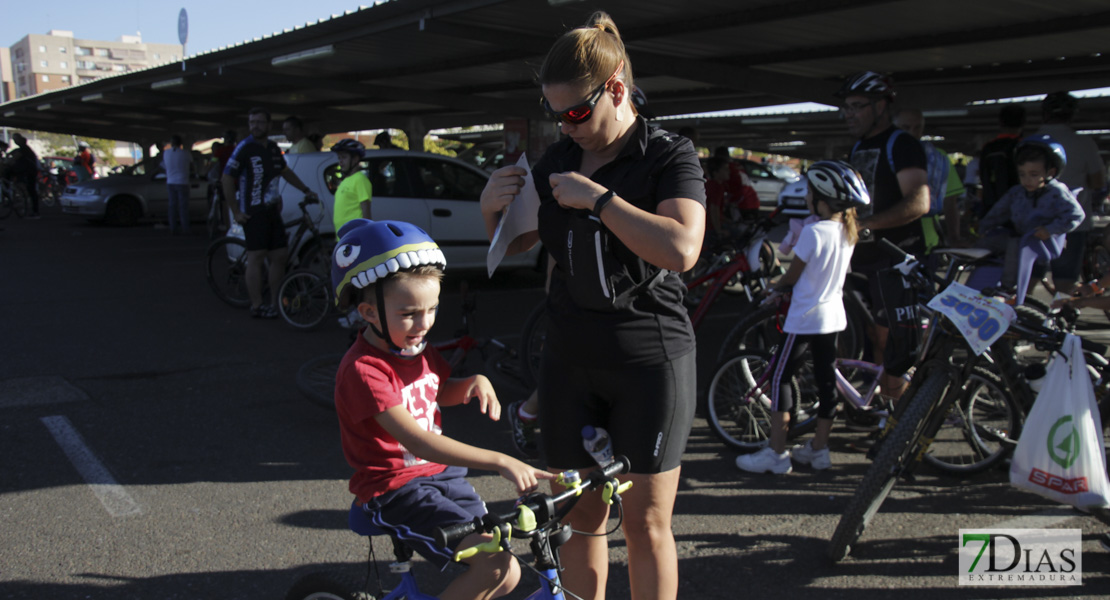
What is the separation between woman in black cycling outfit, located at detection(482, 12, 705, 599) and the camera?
2.11m

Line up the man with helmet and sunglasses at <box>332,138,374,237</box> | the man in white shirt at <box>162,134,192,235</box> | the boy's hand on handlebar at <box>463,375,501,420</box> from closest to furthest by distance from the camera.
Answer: the boy's hand on handlebar at <box>463,375,501,420</box>, the man with helmet and sunglasses at <box>332,138,374,237</box>, the man in white shirt at <box>162,134,192,235</box>

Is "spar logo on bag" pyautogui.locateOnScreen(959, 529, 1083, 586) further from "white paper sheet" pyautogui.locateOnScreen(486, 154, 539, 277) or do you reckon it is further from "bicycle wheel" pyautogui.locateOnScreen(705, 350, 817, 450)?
"white paper sheet" pyautogui.locateOnScreen(486, 154, 539, 277)

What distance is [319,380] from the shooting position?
536 centimetres

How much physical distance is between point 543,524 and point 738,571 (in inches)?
78.5

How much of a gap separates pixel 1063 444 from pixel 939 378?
0.52 meters

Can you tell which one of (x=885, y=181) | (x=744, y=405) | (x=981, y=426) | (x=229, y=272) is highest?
(x=885, y=181)

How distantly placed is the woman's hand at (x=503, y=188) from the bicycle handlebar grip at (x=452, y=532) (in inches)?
40.8

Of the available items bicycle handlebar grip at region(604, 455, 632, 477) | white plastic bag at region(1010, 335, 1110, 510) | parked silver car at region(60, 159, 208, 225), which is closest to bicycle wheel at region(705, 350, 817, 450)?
white plastic bag at region(1010, 335, 1110, 510)

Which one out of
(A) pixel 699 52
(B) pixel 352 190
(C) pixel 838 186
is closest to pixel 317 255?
(B) pixel 352 190

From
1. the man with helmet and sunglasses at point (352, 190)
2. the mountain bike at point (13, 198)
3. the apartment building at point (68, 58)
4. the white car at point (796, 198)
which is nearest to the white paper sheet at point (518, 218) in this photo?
the man with helmet and sunglasses at point (352, 190)

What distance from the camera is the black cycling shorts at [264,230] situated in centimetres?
798

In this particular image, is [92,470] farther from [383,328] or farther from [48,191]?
[48,191]

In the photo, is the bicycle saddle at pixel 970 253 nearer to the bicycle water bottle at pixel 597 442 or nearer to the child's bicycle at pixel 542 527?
the bicycle water bottle at pixel 597 442

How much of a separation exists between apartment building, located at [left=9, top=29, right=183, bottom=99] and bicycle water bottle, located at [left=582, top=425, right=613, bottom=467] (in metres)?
145
